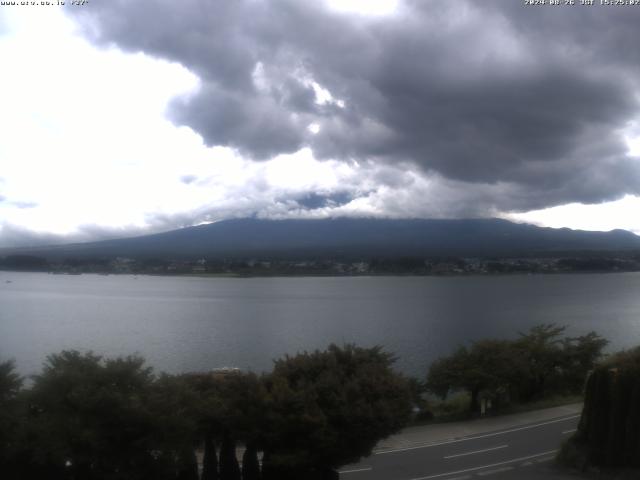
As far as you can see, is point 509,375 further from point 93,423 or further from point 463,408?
point 93,423

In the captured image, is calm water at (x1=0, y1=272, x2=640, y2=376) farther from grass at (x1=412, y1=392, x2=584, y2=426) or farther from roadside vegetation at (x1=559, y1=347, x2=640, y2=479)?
roadside vegetation at (x1=559, y1=347, x2=640, y2=479)

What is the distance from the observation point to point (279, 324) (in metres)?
53.4

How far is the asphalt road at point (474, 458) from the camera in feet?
44.7

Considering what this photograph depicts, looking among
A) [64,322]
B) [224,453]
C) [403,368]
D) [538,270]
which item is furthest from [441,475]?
[538,270]

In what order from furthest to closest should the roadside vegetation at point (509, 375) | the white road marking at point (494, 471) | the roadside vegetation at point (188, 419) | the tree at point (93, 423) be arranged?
the roadside vegetation at point (509, 375) → the white road marking at point (494, 471) → the roadside vegetation at point (188, 419) → the tree at point (93, 423)

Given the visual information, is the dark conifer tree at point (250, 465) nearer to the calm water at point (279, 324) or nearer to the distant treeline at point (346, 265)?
the calm water at point (279, 324)

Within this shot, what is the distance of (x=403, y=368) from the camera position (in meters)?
32.0

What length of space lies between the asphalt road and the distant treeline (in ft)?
389

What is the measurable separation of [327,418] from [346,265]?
140505 mm

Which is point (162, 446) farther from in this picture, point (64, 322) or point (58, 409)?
point (64, 322)

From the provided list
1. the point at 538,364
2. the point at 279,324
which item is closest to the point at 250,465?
the point at 538,364

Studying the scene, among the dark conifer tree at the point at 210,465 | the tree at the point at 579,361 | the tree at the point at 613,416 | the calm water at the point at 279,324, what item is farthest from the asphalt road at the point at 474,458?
the calm water at the point at 279,324

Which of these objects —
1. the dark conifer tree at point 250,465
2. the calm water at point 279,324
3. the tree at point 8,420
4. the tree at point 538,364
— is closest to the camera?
the tree at point 8,420

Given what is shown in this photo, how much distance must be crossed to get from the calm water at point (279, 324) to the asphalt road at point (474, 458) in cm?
935
